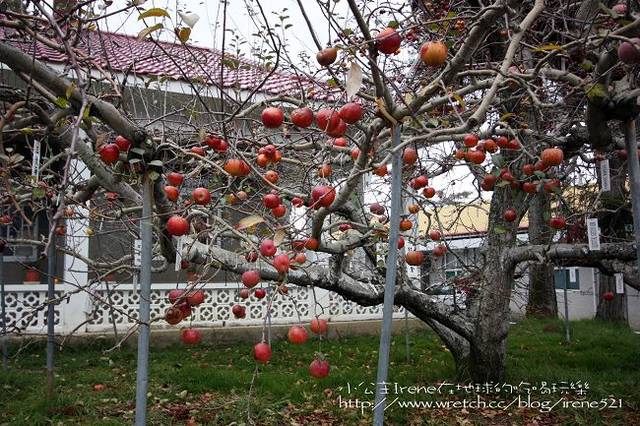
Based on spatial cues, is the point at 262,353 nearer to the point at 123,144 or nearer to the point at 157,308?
the point at 123,144

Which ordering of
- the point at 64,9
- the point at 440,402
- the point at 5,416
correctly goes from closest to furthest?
the point at 64,9
the point at 5,416
the point at 440,402

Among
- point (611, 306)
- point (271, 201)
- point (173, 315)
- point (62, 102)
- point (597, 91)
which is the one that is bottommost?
point (611, 306)

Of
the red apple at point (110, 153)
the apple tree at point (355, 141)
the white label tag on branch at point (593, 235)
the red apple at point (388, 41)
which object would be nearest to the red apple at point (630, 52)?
the apple tree at point (355, 141)

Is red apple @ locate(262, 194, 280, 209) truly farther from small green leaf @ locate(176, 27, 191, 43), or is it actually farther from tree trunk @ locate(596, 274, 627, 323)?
tree trunk @ locate(596, 274, 627, 323)

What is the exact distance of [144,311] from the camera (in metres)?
1.97

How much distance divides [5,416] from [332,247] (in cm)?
263

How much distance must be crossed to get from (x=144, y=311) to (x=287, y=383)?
283 cm

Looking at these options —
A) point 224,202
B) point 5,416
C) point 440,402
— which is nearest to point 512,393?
point 440,402

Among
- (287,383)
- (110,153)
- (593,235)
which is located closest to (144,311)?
(110,153)

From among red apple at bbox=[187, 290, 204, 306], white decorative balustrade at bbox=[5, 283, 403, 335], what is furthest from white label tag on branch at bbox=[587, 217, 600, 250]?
white decorative balustrade at bbox=[5, 283, 403, 335]

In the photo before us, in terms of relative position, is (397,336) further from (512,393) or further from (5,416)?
(5,416)

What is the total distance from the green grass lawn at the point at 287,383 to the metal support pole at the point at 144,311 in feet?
2.89

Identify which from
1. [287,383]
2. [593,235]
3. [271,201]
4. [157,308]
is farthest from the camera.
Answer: [157,308]

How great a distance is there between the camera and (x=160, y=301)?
6863 mm
